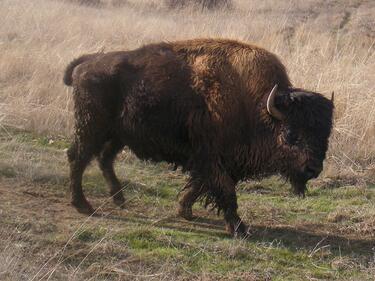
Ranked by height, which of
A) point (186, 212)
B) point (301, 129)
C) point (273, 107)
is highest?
point (273, 107)

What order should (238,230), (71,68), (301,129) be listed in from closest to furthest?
1. (301,129)
2. (238,230)
3. (71,68)

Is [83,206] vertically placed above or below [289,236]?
below

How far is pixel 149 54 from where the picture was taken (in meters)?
6.75

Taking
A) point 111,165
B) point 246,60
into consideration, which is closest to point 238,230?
point 246,60

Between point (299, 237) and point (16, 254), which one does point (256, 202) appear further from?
point (16, 254)

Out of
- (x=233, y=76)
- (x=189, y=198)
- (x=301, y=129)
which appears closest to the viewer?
(x=301, y=129)

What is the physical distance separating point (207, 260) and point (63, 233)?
1.36 metres

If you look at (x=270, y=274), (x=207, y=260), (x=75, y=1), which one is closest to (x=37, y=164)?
(x=207, y=260)

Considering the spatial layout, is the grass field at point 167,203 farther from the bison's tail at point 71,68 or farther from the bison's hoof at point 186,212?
the bison's tail at point 71,68

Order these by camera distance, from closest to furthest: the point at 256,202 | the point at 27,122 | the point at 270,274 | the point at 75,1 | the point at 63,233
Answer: the point at 270,274, the point at 63,233, the point at 256,202, the point at 27,122, the point at 75,1

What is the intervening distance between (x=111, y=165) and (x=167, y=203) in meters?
0.76

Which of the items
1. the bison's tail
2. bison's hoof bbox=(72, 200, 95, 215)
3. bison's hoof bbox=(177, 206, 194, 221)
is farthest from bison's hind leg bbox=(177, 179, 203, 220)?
the bison's tail

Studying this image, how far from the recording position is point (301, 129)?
599 centimetres

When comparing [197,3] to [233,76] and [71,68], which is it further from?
[233,76]
